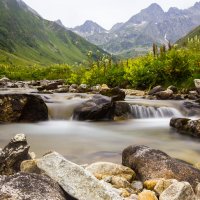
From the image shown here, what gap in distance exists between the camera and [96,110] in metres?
21.6

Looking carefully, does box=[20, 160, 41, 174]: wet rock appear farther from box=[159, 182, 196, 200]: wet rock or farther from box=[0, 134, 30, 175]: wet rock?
box=[159, 182, 196, 200]: wet rock

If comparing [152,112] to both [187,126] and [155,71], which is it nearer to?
[187,126]

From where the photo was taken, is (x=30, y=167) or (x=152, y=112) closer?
(x=30, y=167)

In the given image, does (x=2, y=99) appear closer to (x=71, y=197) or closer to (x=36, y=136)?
(x=36, y=136)

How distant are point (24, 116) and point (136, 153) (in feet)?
39.4

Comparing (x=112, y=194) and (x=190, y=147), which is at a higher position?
(x=112, y=194)

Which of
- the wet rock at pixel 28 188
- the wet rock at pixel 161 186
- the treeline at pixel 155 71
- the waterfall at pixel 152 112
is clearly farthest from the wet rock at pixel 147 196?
the treeline at pixel 155 71

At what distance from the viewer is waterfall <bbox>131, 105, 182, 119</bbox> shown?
23.4m

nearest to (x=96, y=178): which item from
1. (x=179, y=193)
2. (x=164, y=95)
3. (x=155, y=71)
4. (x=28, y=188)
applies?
(x=28, y=188)

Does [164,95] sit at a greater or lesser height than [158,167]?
greater

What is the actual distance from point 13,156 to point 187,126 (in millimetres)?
10255

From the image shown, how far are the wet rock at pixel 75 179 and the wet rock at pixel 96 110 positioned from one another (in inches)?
579

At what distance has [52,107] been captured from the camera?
23.7 metres

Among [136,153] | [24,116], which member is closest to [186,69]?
[24,116]
